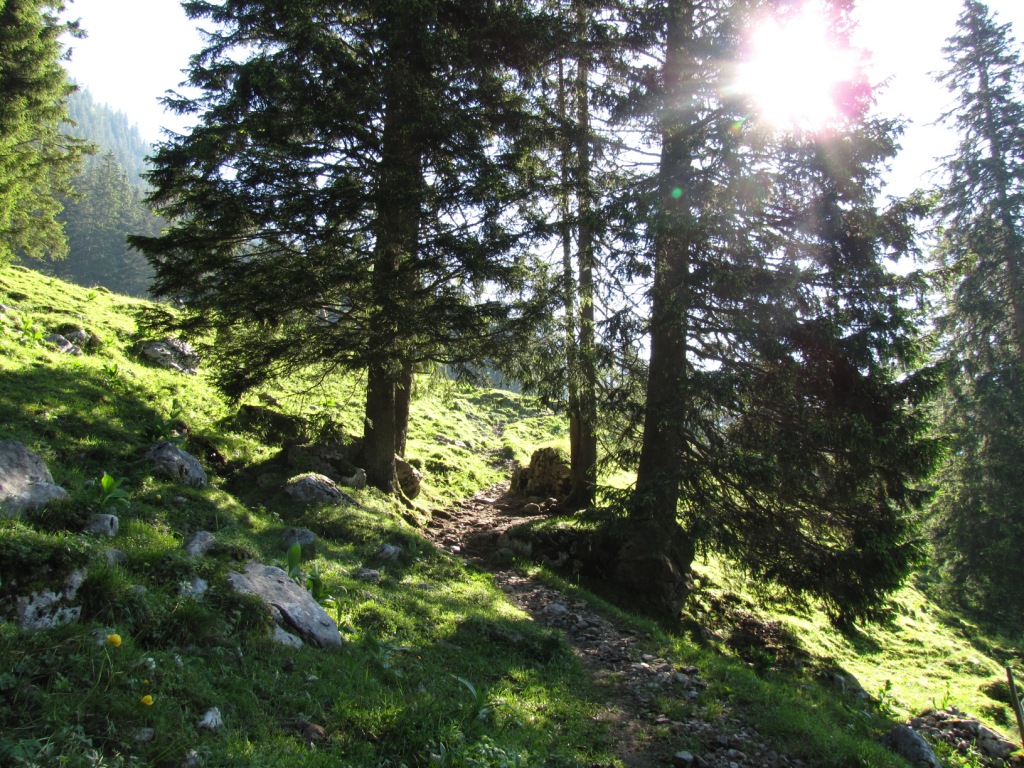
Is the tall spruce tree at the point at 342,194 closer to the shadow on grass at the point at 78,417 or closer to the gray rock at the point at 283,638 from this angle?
the shadow on grass at the point at 78,417

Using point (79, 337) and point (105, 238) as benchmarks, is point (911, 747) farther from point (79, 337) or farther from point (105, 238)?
point (105, 238)

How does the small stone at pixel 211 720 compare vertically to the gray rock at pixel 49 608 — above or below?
below

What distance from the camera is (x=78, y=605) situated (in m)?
3.76

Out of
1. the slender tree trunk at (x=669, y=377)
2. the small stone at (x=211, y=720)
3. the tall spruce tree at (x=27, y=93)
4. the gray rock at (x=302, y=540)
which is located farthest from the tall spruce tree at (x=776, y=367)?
the tall spruce tree at (x=27, y=93)

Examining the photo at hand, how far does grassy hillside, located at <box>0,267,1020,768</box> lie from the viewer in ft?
10.8

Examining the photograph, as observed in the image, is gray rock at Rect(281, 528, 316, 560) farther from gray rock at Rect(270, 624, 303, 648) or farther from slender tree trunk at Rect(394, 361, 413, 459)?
slender tree trunk at Rect(394, 361, 413, 459)

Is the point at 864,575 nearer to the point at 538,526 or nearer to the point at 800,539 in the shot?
the point at 800,539

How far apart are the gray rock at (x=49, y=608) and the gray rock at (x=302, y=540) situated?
409cm

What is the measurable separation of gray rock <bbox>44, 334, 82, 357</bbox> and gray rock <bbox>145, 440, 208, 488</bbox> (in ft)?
20.6

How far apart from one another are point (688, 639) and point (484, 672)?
506 cm

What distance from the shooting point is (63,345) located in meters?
13.3

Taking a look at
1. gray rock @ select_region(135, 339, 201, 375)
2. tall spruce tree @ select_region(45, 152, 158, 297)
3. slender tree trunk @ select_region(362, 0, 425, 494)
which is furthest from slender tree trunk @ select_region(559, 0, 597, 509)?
tall spruce tree @ select_region(45, 152, 158, 297)

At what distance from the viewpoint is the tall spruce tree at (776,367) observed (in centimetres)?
982

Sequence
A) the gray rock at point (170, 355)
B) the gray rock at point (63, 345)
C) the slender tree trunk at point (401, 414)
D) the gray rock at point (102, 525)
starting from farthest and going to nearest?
the gray rock at point (170, 355) < the slender tree trunk at point (401, 414) < the gray rock at point (63, 345) < the gray rock at point (102, 525)
